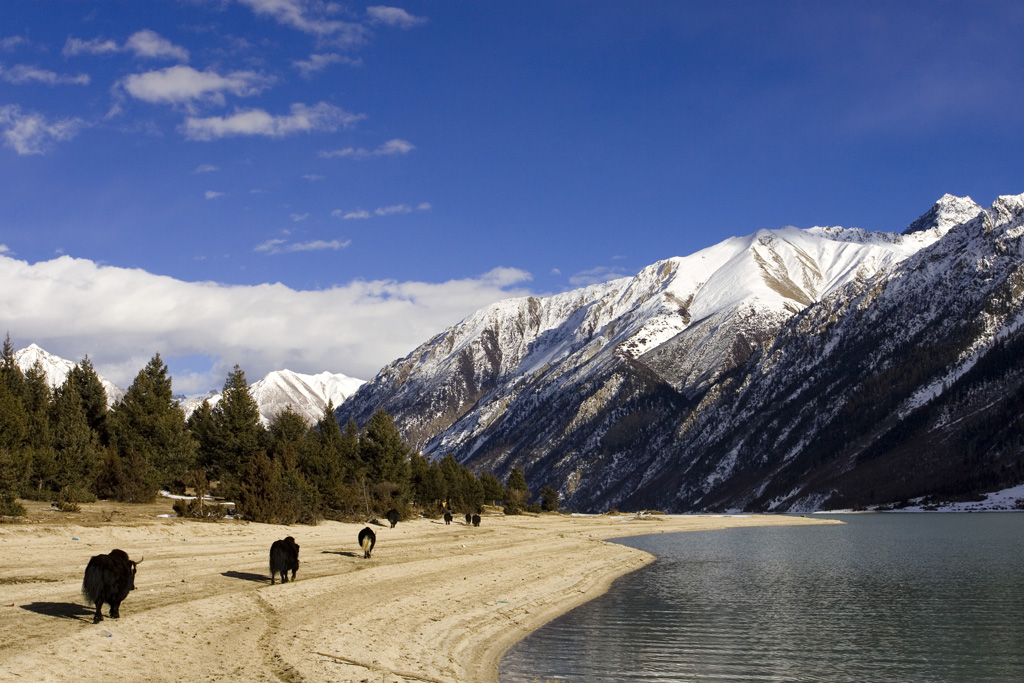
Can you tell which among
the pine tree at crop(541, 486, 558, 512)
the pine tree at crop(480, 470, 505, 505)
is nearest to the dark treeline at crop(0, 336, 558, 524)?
the pine tree at crop(480, 470, 505, 505)

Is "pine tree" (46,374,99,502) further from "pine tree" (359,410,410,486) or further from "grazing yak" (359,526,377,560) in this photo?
"pine tree" (359,410,410,486)

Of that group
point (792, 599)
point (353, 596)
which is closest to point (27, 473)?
point (353, 596)

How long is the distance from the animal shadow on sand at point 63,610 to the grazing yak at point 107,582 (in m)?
0.41

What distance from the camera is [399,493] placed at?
87.6 m

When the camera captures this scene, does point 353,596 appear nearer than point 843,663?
No

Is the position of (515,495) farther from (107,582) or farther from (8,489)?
(107,582)

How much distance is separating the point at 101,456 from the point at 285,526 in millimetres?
16145

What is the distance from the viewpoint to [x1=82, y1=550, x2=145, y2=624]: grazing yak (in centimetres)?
2428

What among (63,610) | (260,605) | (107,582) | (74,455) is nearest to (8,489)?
(74,455)

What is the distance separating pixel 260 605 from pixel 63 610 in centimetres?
660

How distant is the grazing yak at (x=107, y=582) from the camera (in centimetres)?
2428

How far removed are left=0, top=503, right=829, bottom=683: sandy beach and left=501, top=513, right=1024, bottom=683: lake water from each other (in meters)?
2.40

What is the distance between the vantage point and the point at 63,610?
82.9ft

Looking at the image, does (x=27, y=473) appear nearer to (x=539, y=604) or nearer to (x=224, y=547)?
(x=224, y=547)
